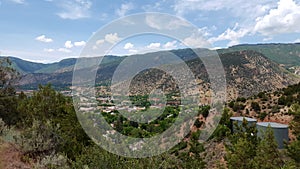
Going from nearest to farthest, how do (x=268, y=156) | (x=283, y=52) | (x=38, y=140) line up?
(x=268, y=156), (x=38, y=140), (x=283, y=52)

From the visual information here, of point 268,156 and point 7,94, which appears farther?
point 7,94

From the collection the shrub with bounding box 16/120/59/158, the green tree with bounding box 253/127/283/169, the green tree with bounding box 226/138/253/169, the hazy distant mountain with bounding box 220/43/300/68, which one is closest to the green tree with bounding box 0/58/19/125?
the shrub with bounding box 16/120/59/158

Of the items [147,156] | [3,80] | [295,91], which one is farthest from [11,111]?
[295,91]

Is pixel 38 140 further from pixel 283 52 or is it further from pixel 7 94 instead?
pixel 283 52

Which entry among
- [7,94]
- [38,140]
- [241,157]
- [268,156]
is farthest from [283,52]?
[38,140]

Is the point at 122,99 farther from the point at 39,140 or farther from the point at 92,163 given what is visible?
the point at 92,163

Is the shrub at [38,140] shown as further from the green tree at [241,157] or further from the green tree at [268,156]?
the green tree at [268,156]

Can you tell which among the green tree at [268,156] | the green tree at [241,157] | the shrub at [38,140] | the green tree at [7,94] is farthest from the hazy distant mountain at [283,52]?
the shrub at [38,140]

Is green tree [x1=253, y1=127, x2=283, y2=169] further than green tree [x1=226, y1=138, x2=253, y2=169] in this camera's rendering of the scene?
No

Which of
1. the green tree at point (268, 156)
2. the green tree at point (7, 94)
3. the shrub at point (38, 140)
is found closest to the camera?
the green tree at point (268, 156)

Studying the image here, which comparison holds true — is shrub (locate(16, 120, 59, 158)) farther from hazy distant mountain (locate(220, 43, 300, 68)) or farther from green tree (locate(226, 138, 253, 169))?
hazy distant mountain (locate(220, 43, 300, 68))

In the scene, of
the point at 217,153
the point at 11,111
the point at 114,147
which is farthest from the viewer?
the point at 217,153
